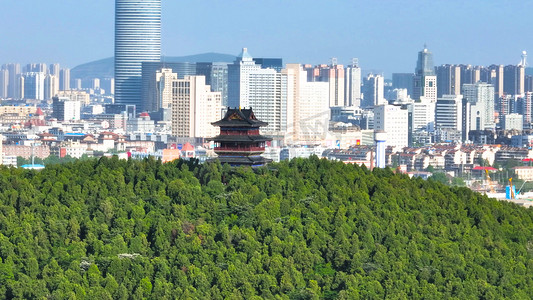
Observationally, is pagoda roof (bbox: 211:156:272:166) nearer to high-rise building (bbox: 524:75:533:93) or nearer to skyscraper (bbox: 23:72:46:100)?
high-rise building (bbox: 524:75:533:93)

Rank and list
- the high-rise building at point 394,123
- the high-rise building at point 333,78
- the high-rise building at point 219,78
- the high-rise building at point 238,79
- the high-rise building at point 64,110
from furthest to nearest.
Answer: the high-rise building at point 333,78 < the high-rise building at point 64,110 < the high-rise building at point 219,78 < the high-rise building at point 238,79 < the high-rise building at point 394,123

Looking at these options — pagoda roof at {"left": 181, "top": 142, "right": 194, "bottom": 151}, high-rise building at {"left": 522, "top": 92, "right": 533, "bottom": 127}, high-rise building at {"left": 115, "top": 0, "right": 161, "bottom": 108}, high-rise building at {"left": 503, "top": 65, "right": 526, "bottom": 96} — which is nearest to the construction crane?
pagoda roof at {"left": 181, "top": 142, "right": 194, "bottom": 151}

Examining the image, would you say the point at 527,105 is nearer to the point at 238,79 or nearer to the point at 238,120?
the point at 238,79

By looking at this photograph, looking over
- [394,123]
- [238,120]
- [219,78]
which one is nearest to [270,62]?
[219,78]

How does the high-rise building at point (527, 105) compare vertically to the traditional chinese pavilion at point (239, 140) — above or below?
above

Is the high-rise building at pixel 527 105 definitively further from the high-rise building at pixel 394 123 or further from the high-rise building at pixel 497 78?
the high-rise building at pixel 394 123

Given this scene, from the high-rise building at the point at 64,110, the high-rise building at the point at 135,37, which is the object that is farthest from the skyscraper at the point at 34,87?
the high-rise building at the point at 64,110
